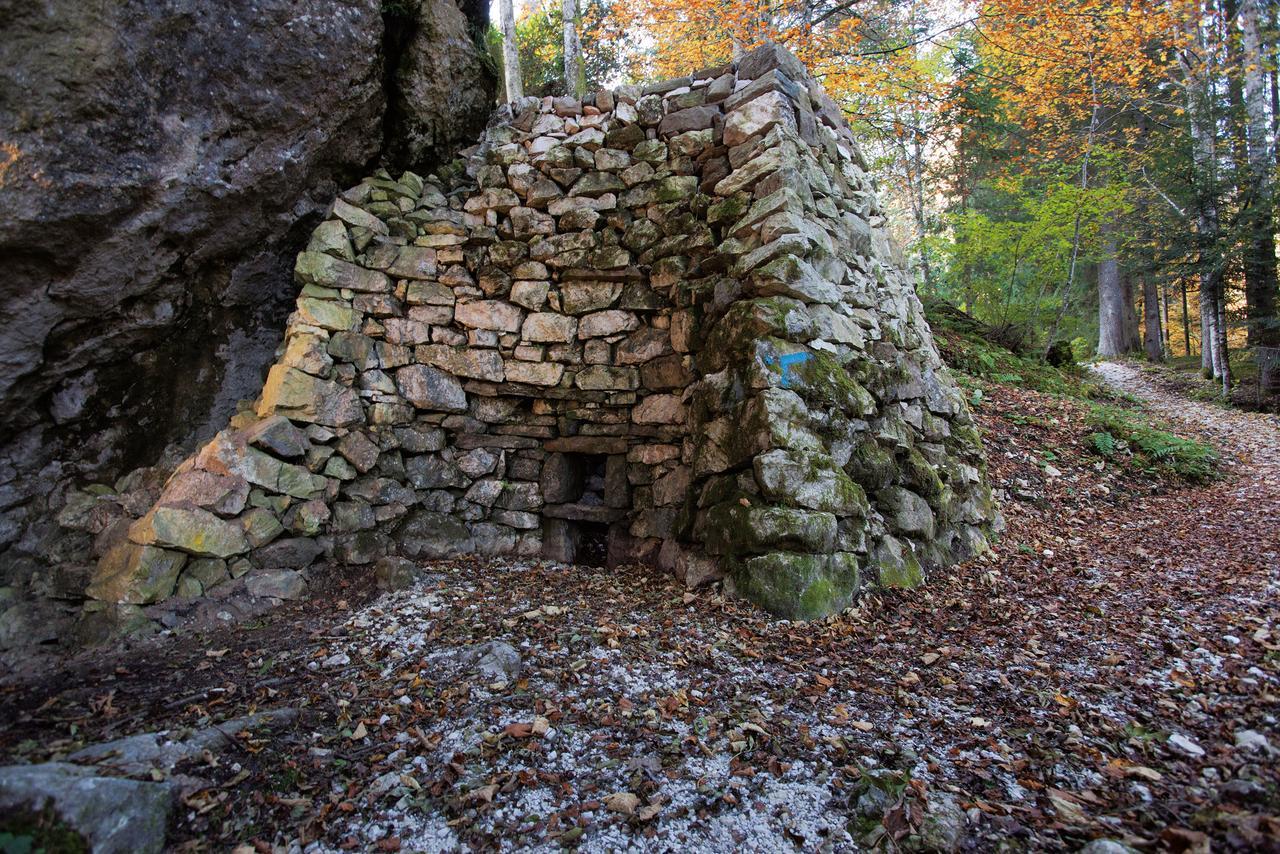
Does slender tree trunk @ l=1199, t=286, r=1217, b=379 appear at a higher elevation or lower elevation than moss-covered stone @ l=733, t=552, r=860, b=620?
higher

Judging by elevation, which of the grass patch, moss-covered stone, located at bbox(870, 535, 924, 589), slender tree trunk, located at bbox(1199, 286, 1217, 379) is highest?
slender tree trunk, located at bbox(1199, 286, 1217, 379)

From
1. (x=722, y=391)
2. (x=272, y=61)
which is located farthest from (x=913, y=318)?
(x=272, y=61)

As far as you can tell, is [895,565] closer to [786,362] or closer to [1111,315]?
[786,362]

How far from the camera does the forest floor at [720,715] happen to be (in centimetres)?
193

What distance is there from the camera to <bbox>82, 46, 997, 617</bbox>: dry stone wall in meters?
4.01

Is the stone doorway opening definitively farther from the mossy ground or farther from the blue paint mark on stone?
the mossy ground

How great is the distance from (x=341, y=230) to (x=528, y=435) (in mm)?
2215

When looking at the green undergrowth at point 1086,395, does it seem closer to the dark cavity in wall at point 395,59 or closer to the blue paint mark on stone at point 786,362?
the blue paint mark on stone at point 786,362

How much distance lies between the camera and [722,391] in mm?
4141

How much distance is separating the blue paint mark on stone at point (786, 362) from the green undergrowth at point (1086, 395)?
17.4 ft

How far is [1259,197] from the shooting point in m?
10.1

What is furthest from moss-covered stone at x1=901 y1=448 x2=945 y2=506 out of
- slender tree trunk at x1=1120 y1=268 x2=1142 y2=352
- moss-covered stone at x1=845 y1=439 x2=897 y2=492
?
slender tree trunk at x1=1120 y1=268 x2=1142 y2=352

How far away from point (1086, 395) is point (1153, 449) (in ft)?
9.58

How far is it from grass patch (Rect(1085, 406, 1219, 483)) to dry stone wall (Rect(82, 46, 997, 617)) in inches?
120
